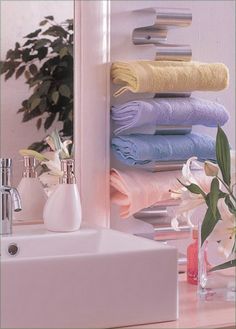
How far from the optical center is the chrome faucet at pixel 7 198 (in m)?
1.65

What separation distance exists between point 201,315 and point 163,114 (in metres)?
0.56

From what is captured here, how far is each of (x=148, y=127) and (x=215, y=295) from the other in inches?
18.8

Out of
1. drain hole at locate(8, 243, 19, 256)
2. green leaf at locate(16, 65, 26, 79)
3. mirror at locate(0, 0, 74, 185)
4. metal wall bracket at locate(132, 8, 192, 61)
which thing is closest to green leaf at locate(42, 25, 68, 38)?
mirror at locate(0, 0, 74, 185)

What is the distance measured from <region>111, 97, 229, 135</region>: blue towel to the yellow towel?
0.04 meters

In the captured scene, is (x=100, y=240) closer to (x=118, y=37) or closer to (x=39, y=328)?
(x=39, y=328)

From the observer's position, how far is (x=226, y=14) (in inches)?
81.7

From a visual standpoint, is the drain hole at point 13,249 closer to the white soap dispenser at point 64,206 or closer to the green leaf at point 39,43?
the white soap dispenser at point 64,206

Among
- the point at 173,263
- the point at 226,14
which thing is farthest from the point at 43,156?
the point at 226,14

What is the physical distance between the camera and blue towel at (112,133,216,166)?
1830 millimetres

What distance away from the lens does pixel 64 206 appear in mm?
1679

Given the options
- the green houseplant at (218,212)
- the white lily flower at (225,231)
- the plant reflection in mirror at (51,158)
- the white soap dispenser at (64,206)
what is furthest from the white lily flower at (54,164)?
the white lily flower at (225,231)

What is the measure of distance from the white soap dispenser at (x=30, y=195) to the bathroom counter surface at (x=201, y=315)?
0.41m

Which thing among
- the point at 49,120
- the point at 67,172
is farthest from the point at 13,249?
the point at 49,120

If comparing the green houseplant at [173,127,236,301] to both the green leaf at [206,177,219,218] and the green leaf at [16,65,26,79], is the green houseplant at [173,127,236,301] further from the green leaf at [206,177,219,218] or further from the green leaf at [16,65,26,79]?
the green leaf at [16,65,26,79]
